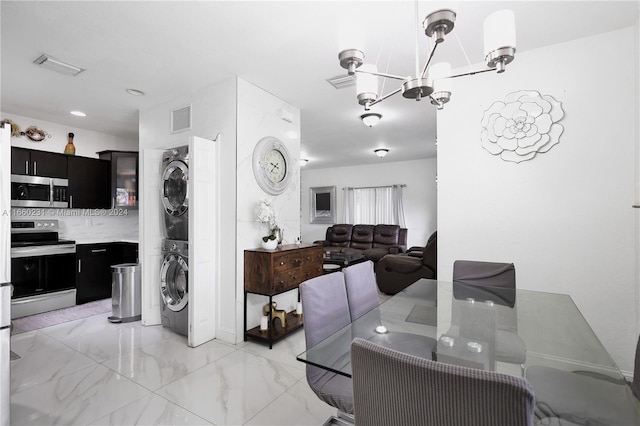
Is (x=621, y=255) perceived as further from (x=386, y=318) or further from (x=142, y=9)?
(x=142, y=9)

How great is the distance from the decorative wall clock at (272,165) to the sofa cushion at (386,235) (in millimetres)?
4276

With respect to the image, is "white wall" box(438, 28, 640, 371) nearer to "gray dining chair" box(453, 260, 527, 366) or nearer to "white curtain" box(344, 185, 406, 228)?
"gray dining chair" box(453, 260, 527, 366)

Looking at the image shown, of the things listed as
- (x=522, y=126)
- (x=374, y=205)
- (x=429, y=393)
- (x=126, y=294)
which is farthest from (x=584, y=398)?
(x=374, y=205)

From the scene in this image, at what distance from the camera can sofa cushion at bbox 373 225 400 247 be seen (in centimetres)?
727

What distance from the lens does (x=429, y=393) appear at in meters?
0.70

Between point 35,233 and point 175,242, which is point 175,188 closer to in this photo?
point 175,242

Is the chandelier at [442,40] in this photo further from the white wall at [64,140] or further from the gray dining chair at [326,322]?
the white wall at [64,140]

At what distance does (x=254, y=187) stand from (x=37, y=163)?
3.18 metres

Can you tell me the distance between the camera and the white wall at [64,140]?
13.4 feet

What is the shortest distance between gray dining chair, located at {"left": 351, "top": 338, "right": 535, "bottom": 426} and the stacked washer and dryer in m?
2.72

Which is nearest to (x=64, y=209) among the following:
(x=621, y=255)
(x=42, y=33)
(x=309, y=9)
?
(x=42, y=33)

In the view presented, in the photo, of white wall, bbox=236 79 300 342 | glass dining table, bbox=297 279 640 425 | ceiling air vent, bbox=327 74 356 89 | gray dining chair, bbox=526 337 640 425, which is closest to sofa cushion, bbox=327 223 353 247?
white wall, bbox=236 79 300 342

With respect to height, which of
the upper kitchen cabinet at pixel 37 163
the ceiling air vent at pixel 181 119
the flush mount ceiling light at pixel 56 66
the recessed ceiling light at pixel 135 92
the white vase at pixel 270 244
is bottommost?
the white vase at pixel 270 244

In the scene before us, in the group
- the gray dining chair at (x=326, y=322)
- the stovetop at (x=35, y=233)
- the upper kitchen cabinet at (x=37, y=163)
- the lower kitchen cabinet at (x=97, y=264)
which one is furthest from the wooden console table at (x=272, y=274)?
the upper kitchen cabinet at (x=37, y=163)
